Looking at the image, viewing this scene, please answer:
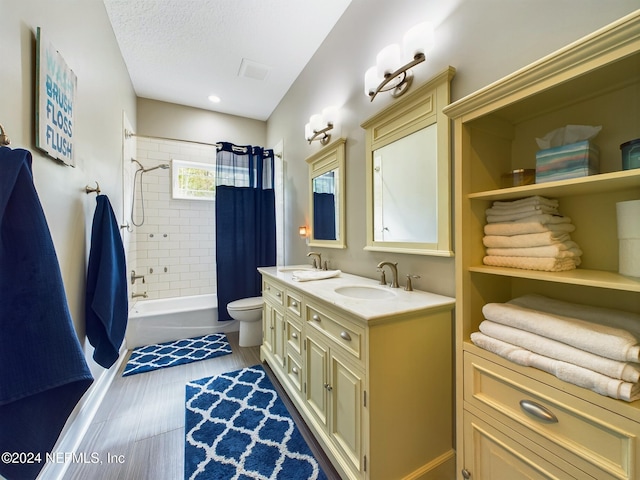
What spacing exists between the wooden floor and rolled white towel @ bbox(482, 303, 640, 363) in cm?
113

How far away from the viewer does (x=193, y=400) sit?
→ 5.98 feet

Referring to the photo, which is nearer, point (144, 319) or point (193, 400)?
point (193, 400)

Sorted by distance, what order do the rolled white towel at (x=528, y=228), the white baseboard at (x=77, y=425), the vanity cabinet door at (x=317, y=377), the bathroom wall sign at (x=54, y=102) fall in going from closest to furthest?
1. the rolled white towel at (x=528, y=228)
2. the bathroom wall sign at (x=54, y=102)
3. the white baseboard at (x=77, y=425)
4. the vanity cabinet door at (x=317, y=377)

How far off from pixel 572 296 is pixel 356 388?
0.85 meters

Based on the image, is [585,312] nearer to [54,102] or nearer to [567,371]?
[567,371]

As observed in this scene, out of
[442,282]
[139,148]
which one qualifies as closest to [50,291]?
[442,282]

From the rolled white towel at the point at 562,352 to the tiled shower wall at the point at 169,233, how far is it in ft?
11.4

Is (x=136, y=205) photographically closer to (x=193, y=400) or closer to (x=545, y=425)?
(x=193, y=400)

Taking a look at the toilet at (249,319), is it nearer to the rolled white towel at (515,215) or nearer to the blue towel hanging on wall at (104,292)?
the blue towel hanging on wall at (104,292)

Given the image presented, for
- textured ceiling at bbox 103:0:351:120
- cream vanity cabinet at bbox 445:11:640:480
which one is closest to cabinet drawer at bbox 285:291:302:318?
cream vanity cabinet at bbox 445:11:640:480

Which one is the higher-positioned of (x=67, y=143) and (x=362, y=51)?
(x=362, y=51)

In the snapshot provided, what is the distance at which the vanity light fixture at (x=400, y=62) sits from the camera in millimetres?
1249

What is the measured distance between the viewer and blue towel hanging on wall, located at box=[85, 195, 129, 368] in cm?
149

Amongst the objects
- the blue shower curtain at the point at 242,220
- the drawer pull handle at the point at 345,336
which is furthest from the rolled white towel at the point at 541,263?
the blue shower curtain at the point at 242,220
